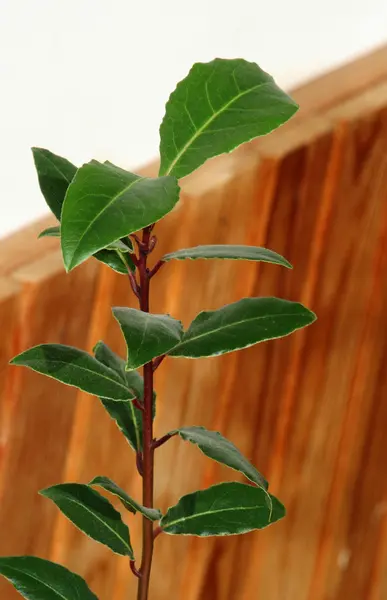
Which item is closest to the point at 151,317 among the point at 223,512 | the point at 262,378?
the point at 223,512

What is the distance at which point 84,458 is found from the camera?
1.29 m

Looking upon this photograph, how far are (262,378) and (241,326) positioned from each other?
22.8 inches

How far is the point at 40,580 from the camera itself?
935mm

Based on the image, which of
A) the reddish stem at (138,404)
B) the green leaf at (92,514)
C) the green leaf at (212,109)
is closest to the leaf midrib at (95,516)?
the green leaf at (92,514)

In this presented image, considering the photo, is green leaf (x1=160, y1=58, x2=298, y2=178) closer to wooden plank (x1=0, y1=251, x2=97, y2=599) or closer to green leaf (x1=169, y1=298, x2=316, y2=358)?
green leaf (x1=169, y1=298, x2=316, y2=358)

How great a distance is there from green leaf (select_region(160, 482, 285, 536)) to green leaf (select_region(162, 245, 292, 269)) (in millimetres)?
258

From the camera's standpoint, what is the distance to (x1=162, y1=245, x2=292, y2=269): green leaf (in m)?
0.84

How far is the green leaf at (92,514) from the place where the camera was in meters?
0.94

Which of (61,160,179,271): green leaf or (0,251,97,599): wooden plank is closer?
(61,160,179,271): green leaf

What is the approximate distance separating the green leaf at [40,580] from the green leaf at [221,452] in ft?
0.68

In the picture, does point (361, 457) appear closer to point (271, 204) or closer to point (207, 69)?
point (271, 204)

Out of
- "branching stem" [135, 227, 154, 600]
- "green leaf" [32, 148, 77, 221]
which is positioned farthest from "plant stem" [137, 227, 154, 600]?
"green leaf" [32, 148, 77, 221]

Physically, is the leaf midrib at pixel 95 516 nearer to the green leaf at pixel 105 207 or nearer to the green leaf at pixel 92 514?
the green leaf at pixel 92 514

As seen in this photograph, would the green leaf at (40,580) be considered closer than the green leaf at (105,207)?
→ No
